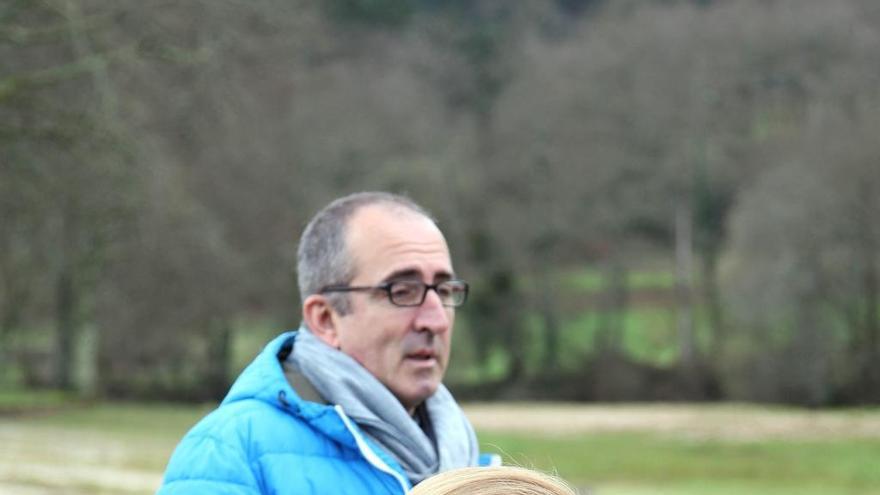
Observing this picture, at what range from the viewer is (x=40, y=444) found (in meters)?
24.4

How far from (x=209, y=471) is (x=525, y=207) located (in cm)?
5905

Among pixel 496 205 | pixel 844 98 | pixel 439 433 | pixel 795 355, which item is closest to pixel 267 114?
pixel 496 205

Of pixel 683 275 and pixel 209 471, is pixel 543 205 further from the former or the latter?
pixel 209 471

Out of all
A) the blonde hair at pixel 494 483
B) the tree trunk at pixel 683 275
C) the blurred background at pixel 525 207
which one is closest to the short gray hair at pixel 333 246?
the blonde hair at pixel 494 483

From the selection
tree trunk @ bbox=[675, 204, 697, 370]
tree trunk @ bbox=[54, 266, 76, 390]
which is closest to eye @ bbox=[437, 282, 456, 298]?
tree trunk @ bbox=[54, 266, 76, 390]

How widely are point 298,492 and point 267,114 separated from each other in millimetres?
45461

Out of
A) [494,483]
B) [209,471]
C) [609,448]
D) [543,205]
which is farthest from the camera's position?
[543,205]

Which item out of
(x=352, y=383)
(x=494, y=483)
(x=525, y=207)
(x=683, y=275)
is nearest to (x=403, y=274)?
(x=352, y=383)

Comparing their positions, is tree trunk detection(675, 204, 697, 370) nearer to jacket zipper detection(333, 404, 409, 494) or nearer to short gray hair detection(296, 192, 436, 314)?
short gray hair detection(296, 192, 436, 314)

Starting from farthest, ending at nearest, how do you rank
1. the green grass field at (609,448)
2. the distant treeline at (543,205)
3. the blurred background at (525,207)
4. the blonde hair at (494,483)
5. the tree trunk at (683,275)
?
the tree trunk at (683,275)
the distant treeline at (543,205)
the blurred background at (525,207)
the green grass field at (609,448)
the blonde hair at (494,483)

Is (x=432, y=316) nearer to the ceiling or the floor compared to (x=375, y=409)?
nearer to the ceiling

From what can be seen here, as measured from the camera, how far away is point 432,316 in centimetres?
362

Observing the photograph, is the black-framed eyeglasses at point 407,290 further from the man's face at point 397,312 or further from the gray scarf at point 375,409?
the gray scarf at point 375,409

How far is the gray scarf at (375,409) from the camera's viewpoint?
3531 millimetres
